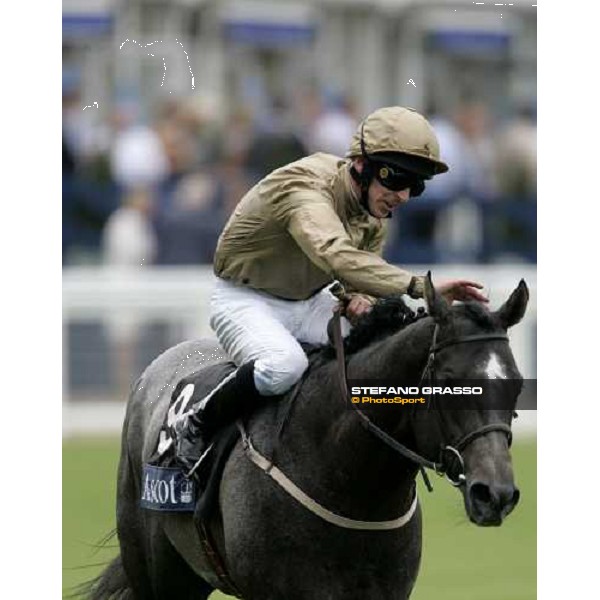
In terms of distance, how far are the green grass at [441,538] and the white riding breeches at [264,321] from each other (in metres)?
1.00

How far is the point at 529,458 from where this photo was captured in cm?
577

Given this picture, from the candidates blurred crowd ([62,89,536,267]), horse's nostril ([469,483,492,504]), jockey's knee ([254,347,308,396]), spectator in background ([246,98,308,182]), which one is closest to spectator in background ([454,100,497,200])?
blurred crowd ([62,89,536,267])

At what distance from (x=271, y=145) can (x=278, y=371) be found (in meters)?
1.47

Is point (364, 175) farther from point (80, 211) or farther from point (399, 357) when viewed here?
point (80, 211)

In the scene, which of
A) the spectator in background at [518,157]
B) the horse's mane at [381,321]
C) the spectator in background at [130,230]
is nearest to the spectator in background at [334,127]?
the spectator in background at [518,157]

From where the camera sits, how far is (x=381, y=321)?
172 inches

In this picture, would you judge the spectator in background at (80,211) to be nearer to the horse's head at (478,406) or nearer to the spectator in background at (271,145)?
the spectator in background at (271,145)

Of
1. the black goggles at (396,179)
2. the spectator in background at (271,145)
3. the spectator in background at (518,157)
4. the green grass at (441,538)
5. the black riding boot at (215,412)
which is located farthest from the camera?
the green grass at (441,538)

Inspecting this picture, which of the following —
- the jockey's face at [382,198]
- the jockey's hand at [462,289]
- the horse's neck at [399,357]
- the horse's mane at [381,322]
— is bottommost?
the horse's neck at [399,357]

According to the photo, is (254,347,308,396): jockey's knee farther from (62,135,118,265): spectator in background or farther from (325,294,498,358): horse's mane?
(62,135,118,265): spectator in background

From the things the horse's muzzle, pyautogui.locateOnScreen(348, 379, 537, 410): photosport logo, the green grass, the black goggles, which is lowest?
the green grass

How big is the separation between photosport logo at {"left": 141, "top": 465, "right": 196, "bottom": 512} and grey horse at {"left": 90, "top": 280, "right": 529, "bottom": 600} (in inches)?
7.1

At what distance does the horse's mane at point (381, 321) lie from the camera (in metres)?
4.32

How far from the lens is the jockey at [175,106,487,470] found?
4.28m
